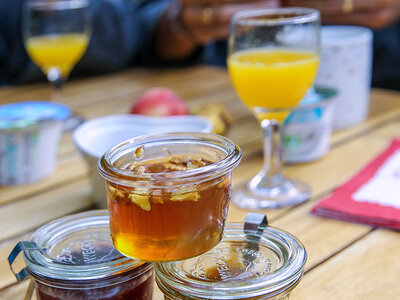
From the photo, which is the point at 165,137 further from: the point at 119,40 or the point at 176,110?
the point at 119,40

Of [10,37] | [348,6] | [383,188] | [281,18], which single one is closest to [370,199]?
[383,188]

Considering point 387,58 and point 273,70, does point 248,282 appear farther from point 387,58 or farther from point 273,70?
point 387,58

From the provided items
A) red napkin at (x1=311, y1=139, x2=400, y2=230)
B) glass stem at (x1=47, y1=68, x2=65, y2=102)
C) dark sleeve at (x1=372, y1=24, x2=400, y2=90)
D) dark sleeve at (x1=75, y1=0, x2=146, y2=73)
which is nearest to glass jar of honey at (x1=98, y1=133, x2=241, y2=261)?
red napkin at (x1=311, y1=139, x2=400, y2=230)

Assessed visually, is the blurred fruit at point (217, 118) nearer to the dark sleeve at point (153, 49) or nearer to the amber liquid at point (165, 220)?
the amber liquid at point (165, 220)

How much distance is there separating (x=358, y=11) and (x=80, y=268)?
1.10m

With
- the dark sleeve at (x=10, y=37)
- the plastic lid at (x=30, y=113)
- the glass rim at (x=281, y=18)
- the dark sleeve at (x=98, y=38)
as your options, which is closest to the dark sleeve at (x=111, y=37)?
the dark sleeve at (x=98, y=38)

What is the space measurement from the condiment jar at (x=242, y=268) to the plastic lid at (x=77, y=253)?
0.05m

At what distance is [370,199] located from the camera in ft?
2.63

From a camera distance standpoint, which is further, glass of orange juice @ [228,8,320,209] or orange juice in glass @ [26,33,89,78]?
orange juice in glass @ [26,33,89,78]

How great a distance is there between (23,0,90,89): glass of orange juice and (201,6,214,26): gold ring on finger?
29 centimetres

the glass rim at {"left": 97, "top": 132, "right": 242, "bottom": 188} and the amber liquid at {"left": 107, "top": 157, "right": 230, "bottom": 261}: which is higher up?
the glass rim at {"left": 97, "top": 132, "right": 242, "bottom": 188}

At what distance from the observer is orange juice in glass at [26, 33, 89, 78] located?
1.38 m

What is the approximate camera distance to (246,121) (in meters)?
1.20

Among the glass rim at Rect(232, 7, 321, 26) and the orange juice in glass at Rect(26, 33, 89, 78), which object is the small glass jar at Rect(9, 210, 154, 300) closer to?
the glass rim at Rect(232, 7, 321, 26)
